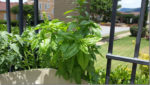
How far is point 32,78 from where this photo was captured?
1.10m

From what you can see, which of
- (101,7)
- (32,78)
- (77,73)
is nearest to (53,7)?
(32,78)

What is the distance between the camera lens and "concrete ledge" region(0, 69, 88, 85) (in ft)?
3.43

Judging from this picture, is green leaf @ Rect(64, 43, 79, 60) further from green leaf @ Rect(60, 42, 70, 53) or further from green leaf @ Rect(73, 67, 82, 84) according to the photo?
green leaf @ Rect(73, 67, 82, 84)

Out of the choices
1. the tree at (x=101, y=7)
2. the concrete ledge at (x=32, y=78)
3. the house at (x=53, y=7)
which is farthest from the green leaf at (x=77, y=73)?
the tree at (x=101, y=7)

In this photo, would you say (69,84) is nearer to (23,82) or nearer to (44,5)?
(23,82)

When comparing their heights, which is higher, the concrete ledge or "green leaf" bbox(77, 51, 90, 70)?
"green leaf" bbox(77, 51, 90, 70)

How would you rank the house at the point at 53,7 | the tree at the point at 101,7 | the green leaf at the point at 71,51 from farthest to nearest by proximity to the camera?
the tree at the point at 101,7 < the house at the point at 53,7 < the green leaf at the point at 71,51

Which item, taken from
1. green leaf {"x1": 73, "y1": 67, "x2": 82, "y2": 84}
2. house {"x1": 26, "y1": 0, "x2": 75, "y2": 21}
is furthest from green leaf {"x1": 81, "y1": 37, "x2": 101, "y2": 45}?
house {"x1": 26, "y1": 0, "x2": 75, "y2": 21}

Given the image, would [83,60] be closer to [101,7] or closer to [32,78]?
[32,78]

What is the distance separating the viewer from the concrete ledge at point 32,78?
3.43 feet

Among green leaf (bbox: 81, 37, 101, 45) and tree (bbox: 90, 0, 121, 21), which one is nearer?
green leaf (bbox: 81, 37, 101, 45)

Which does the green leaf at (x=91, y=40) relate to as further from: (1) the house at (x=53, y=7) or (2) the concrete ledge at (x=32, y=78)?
(1) the house at (x=53, y=7)

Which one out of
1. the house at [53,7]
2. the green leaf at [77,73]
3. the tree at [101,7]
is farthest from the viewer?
the tree at [101,7]

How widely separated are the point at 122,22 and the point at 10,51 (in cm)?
2276
